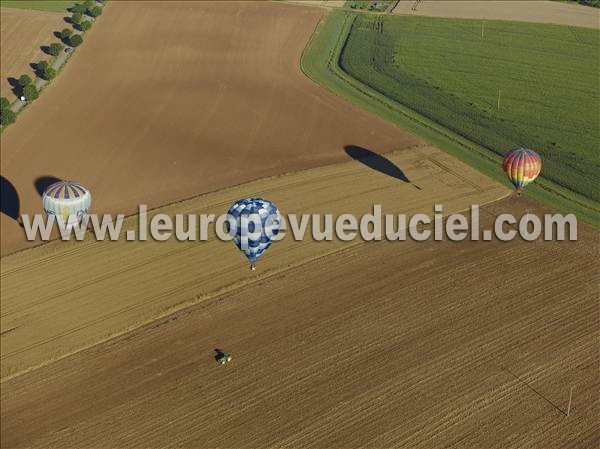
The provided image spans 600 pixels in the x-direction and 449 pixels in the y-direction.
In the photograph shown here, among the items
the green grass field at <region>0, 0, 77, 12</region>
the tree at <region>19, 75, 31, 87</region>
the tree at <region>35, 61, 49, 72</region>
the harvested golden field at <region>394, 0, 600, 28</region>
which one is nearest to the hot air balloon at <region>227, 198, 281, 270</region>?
the tree at <region>19, 75, 31, 87</region>

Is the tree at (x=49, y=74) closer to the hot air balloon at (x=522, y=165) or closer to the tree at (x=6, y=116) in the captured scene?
the tree at (x=6, y=116)

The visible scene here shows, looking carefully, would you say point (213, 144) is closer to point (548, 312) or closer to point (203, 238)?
point (203, 238)

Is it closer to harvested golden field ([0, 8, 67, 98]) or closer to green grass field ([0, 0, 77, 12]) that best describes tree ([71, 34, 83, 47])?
harvested golden field ([0, 8, 67, 98])

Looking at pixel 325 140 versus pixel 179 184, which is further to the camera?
pixel 325 140

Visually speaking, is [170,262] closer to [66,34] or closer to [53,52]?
[53,52]

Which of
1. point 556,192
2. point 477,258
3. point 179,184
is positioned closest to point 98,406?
point 179,184

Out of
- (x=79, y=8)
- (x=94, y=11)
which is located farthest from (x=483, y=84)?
(x=79, y=8)
